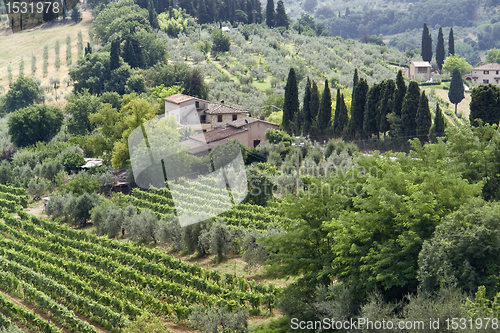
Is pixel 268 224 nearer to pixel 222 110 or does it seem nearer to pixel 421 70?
pixel 222 110

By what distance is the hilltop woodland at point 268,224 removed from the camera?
20.9 meters

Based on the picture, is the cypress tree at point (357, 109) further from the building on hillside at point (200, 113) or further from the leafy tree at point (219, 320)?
the leafy tree at point (219, 320)

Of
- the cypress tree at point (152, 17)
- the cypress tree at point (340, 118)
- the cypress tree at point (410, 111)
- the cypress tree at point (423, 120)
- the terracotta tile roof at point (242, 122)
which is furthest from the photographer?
the cypress tree at point (152, 17)

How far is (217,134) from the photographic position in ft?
180

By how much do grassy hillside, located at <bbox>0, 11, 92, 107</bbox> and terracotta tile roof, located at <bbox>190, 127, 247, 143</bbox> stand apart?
3734cm

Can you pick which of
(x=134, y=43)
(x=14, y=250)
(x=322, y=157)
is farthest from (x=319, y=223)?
(x=134, y=43)

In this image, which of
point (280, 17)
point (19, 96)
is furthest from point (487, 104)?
point (280, 17)

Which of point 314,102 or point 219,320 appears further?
point 314,102

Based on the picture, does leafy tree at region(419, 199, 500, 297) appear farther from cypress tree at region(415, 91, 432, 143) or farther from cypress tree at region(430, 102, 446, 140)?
cypress tree at region(415, 91, 432, 143)

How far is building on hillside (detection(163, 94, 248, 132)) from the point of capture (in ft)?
197

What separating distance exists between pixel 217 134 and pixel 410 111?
17.7 meters

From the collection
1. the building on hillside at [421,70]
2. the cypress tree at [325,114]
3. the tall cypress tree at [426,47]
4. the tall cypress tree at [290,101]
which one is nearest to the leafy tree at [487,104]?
the cypress tree at [325,114]

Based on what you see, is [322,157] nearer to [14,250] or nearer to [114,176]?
[114,176]

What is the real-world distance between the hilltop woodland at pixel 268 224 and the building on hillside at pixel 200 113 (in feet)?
8.72
